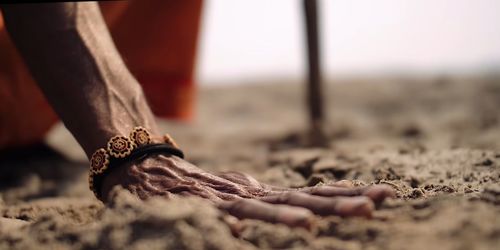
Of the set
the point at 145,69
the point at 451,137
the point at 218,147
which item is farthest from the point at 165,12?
the point at 451,137

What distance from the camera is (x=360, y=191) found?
3.45ft

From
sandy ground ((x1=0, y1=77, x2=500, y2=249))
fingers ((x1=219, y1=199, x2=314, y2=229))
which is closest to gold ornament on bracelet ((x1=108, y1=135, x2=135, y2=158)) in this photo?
sandy ground ((x1=0, y1=77, x2=500, y2=249))

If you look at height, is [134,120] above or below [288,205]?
above

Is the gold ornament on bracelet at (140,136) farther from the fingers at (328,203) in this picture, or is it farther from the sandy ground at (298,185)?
the fingers at (328,203)

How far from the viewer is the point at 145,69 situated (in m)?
2.80

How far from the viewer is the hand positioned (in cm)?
100

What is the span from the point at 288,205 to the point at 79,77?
65 centimetres

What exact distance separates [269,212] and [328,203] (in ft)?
0.36

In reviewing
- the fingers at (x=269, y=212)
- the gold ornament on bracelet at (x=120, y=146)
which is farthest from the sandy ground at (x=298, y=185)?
the gold ornament on bracelet at (x=120, y=146)

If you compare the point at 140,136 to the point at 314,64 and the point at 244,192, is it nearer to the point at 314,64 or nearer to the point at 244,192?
the point at 244,192

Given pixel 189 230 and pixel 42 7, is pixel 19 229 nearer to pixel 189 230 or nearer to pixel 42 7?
pixel 189 230

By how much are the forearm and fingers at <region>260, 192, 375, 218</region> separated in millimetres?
458

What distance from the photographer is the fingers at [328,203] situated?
98 centimetres

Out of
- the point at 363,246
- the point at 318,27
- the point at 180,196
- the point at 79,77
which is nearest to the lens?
the point at 363,246
